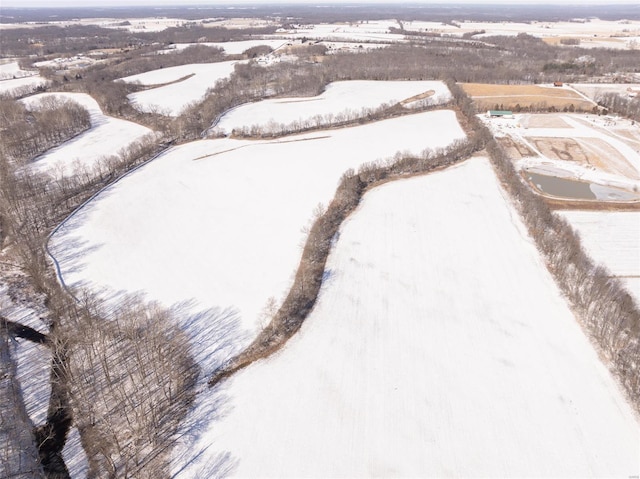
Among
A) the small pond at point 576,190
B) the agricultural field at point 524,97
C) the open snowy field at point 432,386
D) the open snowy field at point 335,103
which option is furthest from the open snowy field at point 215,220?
the agricultural field at point 524,97

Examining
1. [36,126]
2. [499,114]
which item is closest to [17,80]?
[36,126]

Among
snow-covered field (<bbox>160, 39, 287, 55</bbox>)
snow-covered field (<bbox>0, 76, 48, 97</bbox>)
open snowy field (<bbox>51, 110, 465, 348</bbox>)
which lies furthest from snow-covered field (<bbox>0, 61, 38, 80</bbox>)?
open snowy field (<bbox>51, 110, 465, 348</bbox>)

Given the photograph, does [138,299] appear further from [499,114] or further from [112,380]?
[499,114]

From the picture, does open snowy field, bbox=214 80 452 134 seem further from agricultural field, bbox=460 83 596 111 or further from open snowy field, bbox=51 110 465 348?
open snowy field, bbox=51 110 465 348

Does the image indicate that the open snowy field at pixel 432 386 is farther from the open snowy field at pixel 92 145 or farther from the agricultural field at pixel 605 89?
the agricultural field at pixel 605 89

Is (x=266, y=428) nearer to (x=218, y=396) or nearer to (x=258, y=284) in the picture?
(x=218, y=396)
